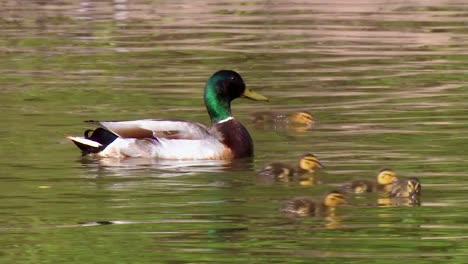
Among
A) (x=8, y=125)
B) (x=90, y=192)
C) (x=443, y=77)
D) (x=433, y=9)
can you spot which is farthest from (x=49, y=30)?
(x=90, y=192)

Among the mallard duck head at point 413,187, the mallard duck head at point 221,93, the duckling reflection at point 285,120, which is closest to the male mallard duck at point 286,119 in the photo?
the duckling reflection at point 285,120

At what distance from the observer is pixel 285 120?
1948 cm

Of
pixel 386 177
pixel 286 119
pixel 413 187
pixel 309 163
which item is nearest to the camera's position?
pixel 413 187

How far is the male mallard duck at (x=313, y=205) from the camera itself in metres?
13.3

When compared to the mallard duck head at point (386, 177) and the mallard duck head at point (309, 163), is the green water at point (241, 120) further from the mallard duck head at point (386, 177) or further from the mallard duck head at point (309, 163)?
the mallard duck head at point (386, 177)

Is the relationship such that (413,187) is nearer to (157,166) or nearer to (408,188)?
(408,188)

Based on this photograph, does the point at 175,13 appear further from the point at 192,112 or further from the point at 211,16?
the point at 192,112

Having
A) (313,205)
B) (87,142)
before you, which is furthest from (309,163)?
(87,142)

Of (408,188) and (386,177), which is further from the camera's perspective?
(386,177)

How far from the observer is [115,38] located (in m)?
30.4

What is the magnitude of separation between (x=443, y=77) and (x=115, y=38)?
868 centimetres

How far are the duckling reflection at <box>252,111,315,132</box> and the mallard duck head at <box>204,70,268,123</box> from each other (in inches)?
45.1

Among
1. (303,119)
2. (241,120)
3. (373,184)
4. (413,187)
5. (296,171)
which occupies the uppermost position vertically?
(413,187)

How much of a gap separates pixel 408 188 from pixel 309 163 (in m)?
1.63
